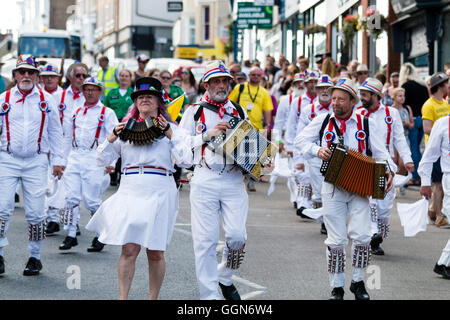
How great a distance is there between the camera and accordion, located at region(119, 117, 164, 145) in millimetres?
7641

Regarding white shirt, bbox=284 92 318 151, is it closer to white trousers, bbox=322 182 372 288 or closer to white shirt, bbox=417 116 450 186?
white shirt, bbox=417 116 450 186

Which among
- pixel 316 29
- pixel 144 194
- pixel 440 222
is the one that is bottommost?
pixel 440 222

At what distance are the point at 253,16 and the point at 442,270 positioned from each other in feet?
112

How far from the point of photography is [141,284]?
30.5 ft

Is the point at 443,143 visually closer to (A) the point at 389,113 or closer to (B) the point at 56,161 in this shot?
(A) the point at 389,113

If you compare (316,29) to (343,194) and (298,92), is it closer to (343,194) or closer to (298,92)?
(298,92)

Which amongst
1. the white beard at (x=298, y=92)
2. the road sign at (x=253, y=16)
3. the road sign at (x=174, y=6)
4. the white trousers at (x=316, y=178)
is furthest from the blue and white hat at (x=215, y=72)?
the road sign at (x=174, y=6)

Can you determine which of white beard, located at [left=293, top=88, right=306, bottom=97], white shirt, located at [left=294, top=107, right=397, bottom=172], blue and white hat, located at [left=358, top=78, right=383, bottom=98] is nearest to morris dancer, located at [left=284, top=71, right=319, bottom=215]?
A: white beard, located at [left=293, top=88, right=306, bottom=97]

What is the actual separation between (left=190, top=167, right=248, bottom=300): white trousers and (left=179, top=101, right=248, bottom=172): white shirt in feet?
0.29

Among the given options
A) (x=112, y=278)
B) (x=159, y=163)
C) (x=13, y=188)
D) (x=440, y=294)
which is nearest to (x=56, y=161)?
(x=13, y=188)

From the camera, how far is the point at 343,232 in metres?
8.72

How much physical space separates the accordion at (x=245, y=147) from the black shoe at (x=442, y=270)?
269 cm

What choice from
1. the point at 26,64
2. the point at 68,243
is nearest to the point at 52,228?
the point at 68,243

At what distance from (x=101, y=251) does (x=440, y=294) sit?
4.20 m
